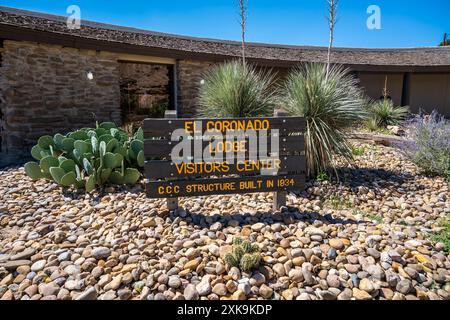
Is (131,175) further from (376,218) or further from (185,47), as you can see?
(185,47)

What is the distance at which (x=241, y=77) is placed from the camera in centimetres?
536

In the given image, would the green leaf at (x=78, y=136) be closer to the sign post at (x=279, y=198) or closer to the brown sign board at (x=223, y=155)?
the brown sign board at (x=223, y=155)

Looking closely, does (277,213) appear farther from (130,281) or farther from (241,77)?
(241,77)

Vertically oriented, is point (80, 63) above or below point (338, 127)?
above

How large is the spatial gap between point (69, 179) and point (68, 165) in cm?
30

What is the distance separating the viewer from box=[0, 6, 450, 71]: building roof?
269 inches

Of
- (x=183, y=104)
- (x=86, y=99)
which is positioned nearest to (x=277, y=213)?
(x=86, y=99)

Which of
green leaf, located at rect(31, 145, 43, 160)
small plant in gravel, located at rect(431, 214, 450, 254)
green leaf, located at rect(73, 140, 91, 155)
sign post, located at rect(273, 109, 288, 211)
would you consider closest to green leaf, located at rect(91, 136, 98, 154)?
green leaf, located at rect(73, 140, 91, 155)

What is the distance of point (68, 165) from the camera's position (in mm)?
4121

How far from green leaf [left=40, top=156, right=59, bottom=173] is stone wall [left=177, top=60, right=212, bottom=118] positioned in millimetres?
5916

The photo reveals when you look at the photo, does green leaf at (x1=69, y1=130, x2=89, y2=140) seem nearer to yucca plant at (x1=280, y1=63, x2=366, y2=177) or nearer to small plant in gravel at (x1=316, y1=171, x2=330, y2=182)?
yucca plant at (x1=280, y1=63, x2=366, y2=177)

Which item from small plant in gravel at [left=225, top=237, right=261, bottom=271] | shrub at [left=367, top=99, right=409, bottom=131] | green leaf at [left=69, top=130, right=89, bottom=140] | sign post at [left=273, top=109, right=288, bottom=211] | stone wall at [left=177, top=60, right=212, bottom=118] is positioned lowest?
small plant in gravel at [left=225, top=237, right=261, bottom=271]

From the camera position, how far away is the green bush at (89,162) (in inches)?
156

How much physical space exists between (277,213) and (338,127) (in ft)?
7.20
